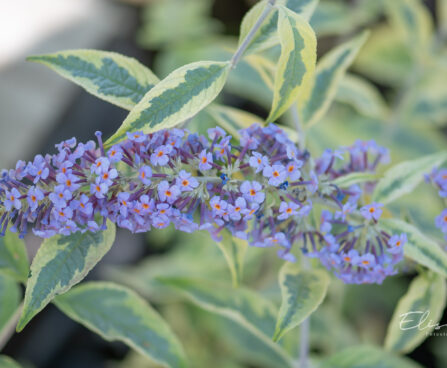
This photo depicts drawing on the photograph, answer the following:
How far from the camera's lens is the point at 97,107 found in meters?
2.54

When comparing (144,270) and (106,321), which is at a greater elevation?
(106,321)

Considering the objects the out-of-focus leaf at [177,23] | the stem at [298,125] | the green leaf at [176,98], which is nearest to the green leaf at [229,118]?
the stem at [298,125]

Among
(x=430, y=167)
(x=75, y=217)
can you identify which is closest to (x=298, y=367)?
(x=430, y=167)

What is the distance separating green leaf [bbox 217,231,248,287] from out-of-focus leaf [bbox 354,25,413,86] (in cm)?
131

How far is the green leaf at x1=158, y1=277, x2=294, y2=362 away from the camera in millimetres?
1186

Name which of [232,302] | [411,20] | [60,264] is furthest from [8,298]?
[411,20]

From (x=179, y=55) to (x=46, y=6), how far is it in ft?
5.41

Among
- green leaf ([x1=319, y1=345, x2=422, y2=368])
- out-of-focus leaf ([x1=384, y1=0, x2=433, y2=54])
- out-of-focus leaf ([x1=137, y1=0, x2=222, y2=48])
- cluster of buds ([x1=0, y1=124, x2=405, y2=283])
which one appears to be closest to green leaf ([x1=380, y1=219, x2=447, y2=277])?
cluster of buds ([x1=0, y1=124, x2=405, y2=283])

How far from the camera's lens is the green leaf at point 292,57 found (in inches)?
31.1

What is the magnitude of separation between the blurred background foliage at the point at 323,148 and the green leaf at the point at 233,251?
1.53ft

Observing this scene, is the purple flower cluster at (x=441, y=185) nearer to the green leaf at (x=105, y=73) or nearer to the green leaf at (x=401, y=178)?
the green leaf at (x=401, y=178)

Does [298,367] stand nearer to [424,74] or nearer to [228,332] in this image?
[228,332]

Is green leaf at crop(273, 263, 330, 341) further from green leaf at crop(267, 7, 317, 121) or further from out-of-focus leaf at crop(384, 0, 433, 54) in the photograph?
out-of-focus leaf at crop(384, 0, 433, 54)

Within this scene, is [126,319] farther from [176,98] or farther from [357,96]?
[357,96]
